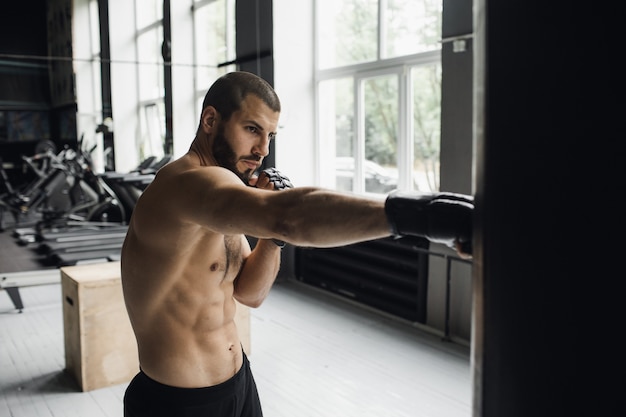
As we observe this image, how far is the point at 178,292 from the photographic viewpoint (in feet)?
4.35

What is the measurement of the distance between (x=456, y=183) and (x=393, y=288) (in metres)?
1.17

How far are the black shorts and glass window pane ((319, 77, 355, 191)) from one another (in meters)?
3.81

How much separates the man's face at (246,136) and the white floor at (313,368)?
6.99ft

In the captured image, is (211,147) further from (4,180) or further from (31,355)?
(4,180)

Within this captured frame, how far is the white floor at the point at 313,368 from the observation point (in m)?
3.06

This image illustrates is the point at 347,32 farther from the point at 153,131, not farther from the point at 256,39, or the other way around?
the point at 153,131

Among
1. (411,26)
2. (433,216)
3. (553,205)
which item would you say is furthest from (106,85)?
(553,205)

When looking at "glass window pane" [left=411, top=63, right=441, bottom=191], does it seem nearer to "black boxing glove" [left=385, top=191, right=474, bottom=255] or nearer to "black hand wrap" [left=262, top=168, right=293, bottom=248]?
"black hand wrap" [left=262, top=168, right=293, bottom=248]

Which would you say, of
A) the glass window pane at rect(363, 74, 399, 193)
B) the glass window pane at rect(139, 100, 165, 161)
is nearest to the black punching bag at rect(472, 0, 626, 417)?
the glass window pane at rect(363, 74, 399, 193)

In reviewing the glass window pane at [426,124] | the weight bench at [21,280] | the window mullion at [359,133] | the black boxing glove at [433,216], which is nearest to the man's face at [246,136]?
the black boxing glove at [433,216]

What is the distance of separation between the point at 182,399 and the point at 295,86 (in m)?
4.53

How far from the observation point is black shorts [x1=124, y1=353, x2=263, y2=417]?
1.38 metres

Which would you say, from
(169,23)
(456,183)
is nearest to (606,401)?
(456,183)

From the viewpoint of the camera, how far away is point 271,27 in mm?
5566
